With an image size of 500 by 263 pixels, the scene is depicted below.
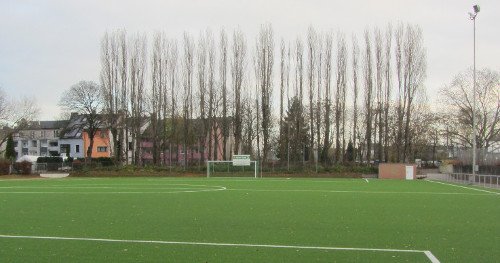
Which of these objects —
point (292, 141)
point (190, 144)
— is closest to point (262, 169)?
point (292, 141)

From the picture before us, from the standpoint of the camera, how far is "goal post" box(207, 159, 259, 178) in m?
47.4

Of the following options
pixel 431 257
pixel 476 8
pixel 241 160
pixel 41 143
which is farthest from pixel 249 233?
pixel 41 143

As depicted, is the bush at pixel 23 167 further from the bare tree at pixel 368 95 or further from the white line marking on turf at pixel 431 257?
the white line marking on turf at pixel 431 257

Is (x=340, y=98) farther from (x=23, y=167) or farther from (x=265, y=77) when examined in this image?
(x=23, y=167)

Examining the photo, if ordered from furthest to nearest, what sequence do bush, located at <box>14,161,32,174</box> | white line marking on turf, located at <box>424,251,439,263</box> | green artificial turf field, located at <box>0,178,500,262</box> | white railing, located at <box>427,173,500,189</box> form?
bush, located at <box>14,161,32,174</box>, white railing, located at <box>427,173,500,189</box>, green artificial turf field, located at <box>0,178,500,262</box>, white line marking on turf, located at <box>424,251,439,263</box>

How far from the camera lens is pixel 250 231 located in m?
10.9

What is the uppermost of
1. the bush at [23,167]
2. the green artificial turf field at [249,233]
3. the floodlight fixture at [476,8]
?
the floodlight fixture at [476,8]

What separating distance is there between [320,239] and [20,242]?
6684 millimetres

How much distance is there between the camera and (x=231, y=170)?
4766 cm

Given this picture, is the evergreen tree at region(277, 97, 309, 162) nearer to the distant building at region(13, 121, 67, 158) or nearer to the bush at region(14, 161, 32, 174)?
the bush at region(14, 161, 32, 174)

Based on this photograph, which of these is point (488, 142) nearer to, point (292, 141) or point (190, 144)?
point (292, 141)

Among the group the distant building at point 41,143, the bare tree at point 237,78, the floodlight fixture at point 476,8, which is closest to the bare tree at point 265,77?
the bare tree at point 237,78

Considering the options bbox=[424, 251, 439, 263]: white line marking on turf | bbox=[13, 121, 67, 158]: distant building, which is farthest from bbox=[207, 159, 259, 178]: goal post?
bbox=[13, 121, 67, 158]: distant building

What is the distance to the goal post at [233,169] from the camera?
47.4 meters
